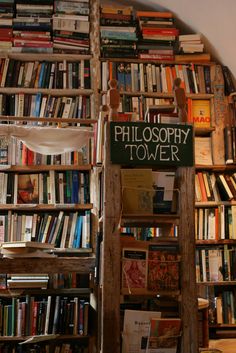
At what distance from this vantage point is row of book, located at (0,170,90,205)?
4.01 meters

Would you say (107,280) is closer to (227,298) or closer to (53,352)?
(53,352)

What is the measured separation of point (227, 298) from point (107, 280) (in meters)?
2.10

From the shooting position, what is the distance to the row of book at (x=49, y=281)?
3.83 meters

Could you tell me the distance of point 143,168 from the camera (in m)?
2.53

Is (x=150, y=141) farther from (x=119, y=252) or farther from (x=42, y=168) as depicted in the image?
(x=42, y=168)

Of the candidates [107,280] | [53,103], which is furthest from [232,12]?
[107,280]

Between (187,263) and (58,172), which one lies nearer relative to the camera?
(187,263)

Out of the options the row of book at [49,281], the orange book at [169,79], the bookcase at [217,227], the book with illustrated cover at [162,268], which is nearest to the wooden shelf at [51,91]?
the orange book at [169,79]

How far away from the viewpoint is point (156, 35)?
176 inches

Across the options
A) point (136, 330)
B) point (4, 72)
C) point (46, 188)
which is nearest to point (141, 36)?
point (4, 72)

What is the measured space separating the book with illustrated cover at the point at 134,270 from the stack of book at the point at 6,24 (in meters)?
2.65

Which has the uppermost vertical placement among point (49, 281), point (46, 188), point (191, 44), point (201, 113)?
point (191, 44)

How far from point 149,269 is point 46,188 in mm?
1897

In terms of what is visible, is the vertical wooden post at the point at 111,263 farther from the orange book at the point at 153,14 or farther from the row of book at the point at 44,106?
the orange book at the point at 153,14
